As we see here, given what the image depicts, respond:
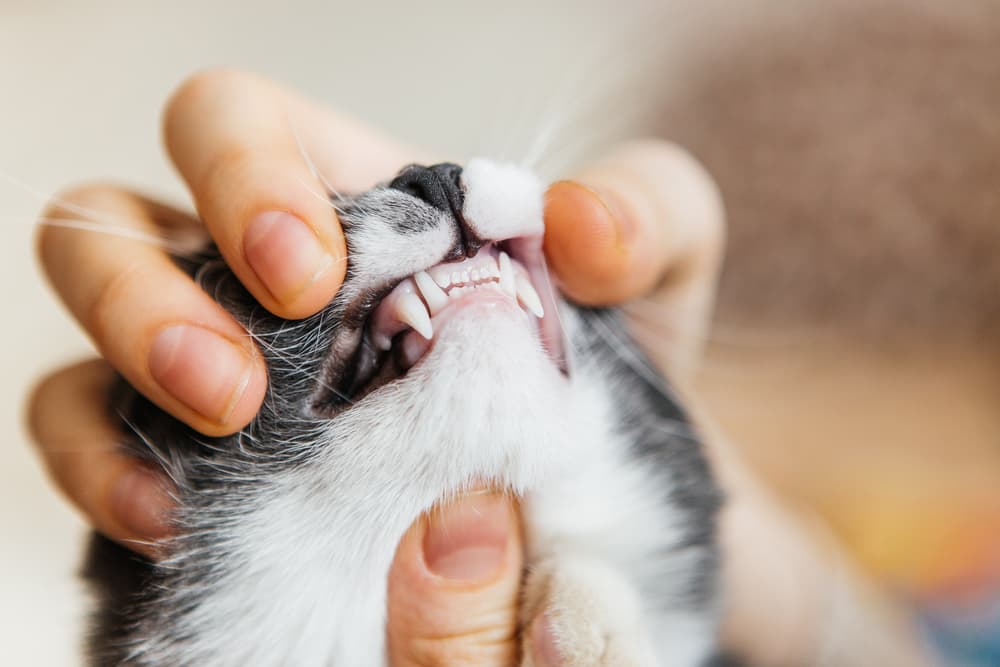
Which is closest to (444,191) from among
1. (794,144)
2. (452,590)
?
(452,590)

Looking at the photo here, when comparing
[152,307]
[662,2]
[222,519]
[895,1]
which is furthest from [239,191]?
[895,1]

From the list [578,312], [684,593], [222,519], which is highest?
[578,312]

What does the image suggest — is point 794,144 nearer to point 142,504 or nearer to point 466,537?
point 466,537

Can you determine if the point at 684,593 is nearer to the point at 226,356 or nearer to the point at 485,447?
the point at 485,447

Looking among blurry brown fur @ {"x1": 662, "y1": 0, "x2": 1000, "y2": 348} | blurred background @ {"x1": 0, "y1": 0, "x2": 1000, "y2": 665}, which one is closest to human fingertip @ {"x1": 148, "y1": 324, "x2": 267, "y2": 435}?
blurred background @ {"x1": 0, "y1": 0, "x2": 1000, "y2": 665}

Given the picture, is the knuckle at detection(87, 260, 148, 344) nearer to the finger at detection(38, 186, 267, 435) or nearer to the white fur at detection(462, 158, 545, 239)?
the finger at detection(38, 186, 267, 435)
